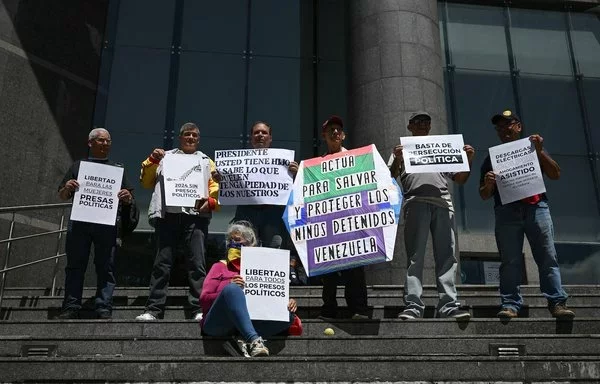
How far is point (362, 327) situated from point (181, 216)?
212cm

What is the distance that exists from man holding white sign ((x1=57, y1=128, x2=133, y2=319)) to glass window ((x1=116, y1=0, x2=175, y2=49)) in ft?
23.8

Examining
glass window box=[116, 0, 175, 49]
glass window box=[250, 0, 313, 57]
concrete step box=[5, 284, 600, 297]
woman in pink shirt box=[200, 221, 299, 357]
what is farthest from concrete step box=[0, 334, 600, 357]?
glass window box=[250, 0, 313, 57]

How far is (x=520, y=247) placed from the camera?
5941mm

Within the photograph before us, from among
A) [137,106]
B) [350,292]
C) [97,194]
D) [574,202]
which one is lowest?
[350,292]

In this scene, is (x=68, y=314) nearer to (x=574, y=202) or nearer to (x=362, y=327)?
(x=362, y=327)

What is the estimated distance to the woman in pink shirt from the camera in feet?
14.8

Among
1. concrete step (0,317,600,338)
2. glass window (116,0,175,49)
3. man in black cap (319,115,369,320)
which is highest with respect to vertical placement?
glass window (116,0,175,49)

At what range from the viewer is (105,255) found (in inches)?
241

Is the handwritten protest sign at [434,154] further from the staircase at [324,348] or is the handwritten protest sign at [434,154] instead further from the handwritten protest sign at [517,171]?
the staircase at [324,348]

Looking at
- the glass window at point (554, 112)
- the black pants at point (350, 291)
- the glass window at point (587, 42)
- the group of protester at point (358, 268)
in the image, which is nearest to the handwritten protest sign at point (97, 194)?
the group of protester at point (358, 268)

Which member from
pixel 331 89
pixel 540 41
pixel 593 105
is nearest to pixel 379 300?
pixel 331 89

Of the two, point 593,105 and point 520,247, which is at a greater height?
point 593,105

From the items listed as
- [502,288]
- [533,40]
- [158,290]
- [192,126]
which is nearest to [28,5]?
[192,126]

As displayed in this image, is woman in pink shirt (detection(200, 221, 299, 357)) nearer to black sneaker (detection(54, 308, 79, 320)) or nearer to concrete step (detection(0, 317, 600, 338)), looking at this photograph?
concrete step (detection(0, 317, 600, 338))
